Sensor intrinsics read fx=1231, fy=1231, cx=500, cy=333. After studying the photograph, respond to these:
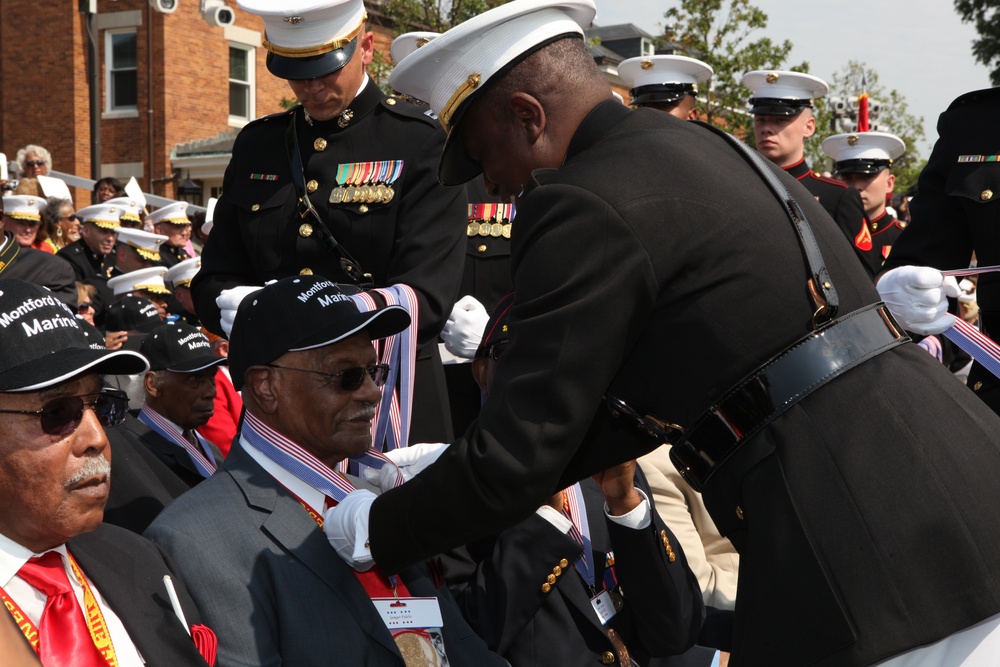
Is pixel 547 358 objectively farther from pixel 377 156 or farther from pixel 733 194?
pixel 377 156

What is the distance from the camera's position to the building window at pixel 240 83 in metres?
24.0

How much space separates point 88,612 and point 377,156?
6.63 feet

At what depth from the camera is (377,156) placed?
4.27m

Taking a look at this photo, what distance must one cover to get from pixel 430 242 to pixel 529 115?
1681mm

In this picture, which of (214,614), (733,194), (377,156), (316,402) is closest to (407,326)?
(316,402)

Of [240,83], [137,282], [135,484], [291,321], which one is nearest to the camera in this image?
[291,321]

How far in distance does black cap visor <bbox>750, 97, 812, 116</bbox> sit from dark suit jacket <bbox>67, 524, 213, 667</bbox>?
5.04m

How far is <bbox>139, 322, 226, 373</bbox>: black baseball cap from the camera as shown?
19.5 ft

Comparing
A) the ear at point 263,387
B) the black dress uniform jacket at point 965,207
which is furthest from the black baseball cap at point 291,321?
the black dress uniform jacket at point 965,207

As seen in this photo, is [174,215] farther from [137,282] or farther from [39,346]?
[39,346]

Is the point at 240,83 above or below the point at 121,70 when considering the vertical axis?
below

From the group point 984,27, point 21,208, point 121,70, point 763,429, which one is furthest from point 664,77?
point 984,27

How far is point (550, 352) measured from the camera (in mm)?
2299

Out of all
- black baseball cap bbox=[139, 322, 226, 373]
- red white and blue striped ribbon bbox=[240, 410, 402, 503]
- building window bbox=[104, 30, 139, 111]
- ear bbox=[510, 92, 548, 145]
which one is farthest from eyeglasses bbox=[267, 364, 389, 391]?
building window bbox=[104, 30, 139, 111]
